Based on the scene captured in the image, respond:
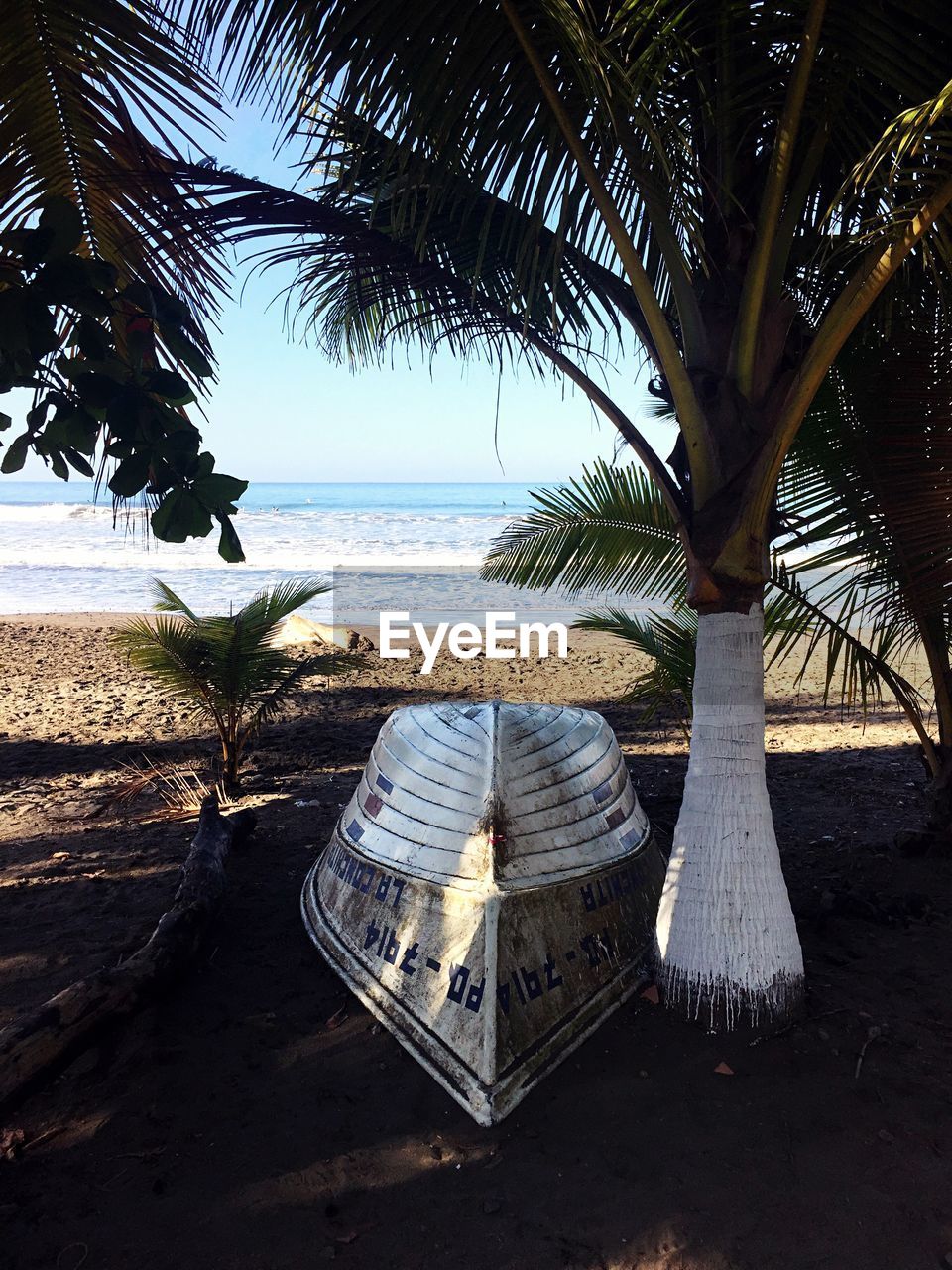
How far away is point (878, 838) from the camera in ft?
18.4

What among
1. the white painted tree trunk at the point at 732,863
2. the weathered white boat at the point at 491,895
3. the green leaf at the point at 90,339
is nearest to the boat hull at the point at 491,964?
the weathered white boat at the point at 491,895

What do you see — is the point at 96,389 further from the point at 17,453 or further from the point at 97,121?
the point at 97,121

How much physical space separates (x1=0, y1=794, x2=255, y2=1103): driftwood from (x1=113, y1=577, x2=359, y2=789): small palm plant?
197 cm

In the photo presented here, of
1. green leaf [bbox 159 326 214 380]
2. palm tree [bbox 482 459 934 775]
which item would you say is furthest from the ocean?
green leaf [bbox 159 326 214 380]

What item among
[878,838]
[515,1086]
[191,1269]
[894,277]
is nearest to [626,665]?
[878,838]

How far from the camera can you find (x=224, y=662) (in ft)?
21.9

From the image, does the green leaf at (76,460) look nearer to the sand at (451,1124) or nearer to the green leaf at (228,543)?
the green leaf at (228,543)

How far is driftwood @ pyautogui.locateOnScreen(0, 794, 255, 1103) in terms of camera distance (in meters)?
Answer: 3.14

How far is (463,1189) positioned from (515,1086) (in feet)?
1.38

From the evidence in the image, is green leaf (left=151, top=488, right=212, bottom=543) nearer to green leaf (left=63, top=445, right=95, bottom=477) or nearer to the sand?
green leaf (left=63, top=445, right=95, bottom=477)

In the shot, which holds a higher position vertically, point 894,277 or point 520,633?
point 894,277

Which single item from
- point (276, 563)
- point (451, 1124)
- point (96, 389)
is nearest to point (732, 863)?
point (451, 1124)

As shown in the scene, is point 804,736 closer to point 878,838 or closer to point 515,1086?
point 878,838

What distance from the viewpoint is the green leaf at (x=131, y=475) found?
5.67ft
